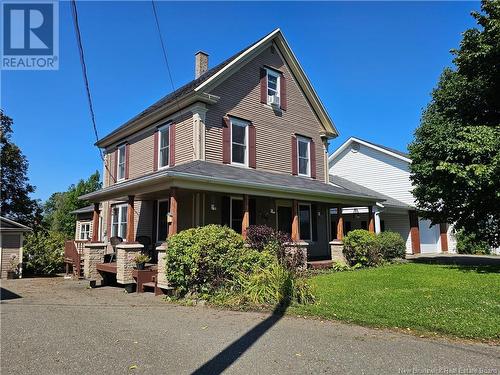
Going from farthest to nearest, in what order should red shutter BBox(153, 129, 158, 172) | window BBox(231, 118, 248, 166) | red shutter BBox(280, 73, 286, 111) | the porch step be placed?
red shutter BBox(280, 73, 286, 111) < red shutter BBox(153, 129, 158, 172) < window BBox(231, 118, 248, 166) < the porch step

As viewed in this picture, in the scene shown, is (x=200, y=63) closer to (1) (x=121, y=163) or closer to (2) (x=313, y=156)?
(1) (x=121, y=163)

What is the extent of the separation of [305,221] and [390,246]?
4.19 metres

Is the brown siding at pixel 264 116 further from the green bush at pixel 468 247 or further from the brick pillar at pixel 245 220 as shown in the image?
the green bush at pixel 468 247

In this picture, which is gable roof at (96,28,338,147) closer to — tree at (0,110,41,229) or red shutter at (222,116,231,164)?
red shutter at (222,116,231,164)

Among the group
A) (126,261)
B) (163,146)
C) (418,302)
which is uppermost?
(163,146)

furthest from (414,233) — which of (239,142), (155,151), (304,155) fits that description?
(155,151)

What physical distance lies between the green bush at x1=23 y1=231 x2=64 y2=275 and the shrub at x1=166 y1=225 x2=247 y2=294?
11076mm

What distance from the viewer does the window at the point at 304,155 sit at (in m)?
18.3

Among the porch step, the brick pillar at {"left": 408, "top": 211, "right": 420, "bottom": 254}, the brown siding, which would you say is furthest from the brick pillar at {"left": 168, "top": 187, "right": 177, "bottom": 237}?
the brick pillar at {"left": 408, "top": 211, "right": 420, "bottom": 254}

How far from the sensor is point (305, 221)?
60.3 ft

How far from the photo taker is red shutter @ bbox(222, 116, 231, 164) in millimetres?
14837

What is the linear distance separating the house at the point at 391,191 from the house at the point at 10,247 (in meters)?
A: 17.6

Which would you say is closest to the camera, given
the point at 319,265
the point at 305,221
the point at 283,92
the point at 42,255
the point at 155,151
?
the point at 319,265

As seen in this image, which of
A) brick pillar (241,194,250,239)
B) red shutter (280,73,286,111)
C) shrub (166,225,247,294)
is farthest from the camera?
red shutter (280,73,286,111)
